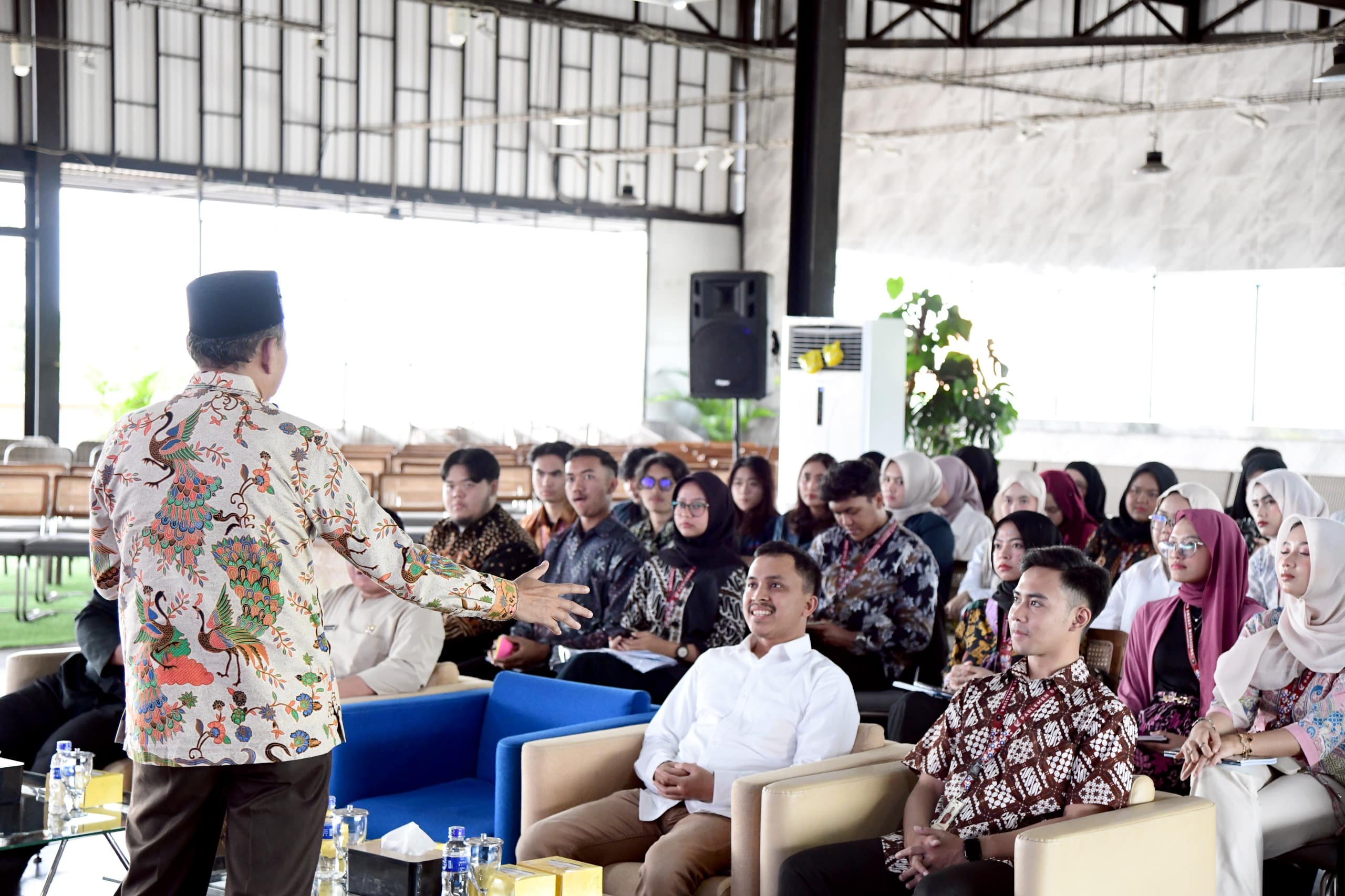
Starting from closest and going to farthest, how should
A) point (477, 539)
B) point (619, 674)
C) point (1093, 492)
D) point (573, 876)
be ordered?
1. point (573, 876)
2. point (619, 674)
3. point (477, 539)
4. point (1093, 492)

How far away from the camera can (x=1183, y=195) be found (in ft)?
46.7

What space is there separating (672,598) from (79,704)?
6.58 ft

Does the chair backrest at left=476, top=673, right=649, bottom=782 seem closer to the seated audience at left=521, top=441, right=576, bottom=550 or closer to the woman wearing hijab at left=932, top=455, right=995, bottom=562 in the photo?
the seated audience at left=521, top=441, right=576, bottom=550

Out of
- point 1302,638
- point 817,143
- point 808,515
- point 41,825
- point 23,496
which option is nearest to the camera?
point 41,825

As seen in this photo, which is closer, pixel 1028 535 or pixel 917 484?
pixel 1028 535

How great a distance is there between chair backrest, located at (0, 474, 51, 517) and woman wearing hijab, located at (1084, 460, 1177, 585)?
656cm

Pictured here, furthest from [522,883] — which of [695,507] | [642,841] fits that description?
[695,507]

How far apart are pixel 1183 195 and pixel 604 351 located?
767 cm

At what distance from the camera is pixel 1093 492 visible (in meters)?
7.75

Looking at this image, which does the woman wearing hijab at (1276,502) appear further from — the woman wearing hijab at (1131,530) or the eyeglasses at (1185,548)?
the eyeglasses at (1185,548)

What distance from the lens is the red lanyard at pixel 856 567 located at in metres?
5.15

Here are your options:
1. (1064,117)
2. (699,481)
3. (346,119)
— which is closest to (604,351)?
(346,119)

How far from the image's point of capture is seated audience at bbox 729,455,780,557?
6.37 m

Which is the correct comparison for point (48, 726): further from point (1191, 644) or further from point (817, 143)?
point (817, 143)
